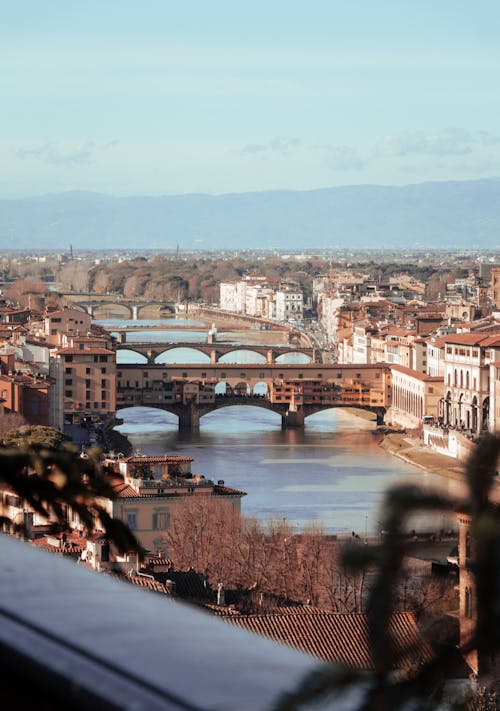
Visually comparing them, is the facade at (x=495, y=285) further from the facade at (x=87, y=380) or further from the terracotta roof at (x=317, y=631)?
the terracotta roof at (x=317, y=631)

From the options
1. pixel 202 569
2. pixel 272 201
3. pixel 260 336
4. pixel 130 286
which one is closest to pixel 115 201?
pixel 272 201

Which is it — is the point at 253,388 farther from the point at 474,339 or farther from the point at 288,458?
the point at 288,458

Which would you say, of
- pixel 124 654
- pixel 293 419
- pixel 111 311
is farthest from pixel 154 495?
pixel 111 311

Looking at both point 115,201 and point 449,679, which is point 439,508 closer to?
point 449,679

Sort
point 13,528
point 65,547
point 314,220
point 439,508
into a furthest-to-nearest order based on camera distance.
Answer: point 314,220
point 65,547
point 13,528
point 439,508

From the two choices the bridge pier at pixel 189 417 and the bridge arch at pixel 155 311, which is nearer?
the bridge pier at pixel 189 417

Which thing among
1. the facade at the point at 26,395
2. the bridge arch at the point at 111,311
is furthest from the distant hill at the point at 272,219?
the facade at the point at 26,395
